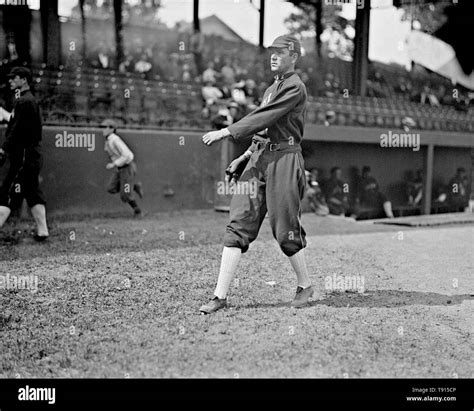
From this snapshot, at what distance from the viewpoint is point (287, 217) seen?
480 cm

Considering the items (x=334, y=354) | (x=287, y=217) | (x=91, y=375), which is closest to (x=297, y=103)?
(x=287, y=217)

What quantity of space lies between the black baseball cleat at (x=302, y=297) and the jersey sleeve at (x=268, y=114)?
1.26 m

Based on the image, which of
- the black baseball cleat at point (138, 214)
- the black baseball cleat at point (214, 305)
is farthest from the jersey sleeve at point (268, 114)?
the black baseball cleat at point (138, 214)

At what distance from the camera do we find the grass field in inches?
152

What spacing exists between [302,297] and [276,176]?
947mm

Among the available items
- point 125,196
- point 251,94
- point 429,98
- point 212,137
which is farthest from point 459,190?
point 212,137

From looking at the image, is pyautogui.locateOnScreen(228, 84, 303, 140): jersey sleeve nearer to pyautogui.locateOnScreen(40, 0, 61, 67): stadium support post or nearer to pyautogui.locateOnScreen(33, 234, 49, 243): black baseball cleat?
pyautogui.locateOnScreen(33, 234, 49, 243): black baseball cleat

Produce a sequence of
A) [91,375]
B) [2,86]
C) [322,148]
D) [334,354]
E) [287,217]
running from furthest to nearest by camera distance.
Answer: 1. [322,148]
2. [2,86]
3. [287,217]
4. [334,354]
5. [91,375]

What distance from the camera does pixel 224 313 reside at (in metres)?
4.73

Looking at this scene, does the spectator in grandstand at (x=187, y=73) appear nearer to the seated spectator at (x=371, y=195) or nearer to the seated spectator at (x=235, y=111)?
the seated spectator at (x=235, y=111)

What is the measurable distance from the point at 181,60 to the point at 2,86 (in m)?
6.34

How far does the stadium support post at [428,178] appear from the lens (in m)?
15.5

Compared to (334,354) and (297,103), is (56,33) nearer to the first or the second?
(297,103)

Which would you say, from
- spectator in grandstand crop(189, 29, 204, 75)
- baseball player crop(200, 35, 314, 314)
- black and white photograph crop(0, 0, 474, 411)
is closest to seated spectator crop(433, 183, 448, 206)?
black and white photograph crop(0, 0, 474, 411)
